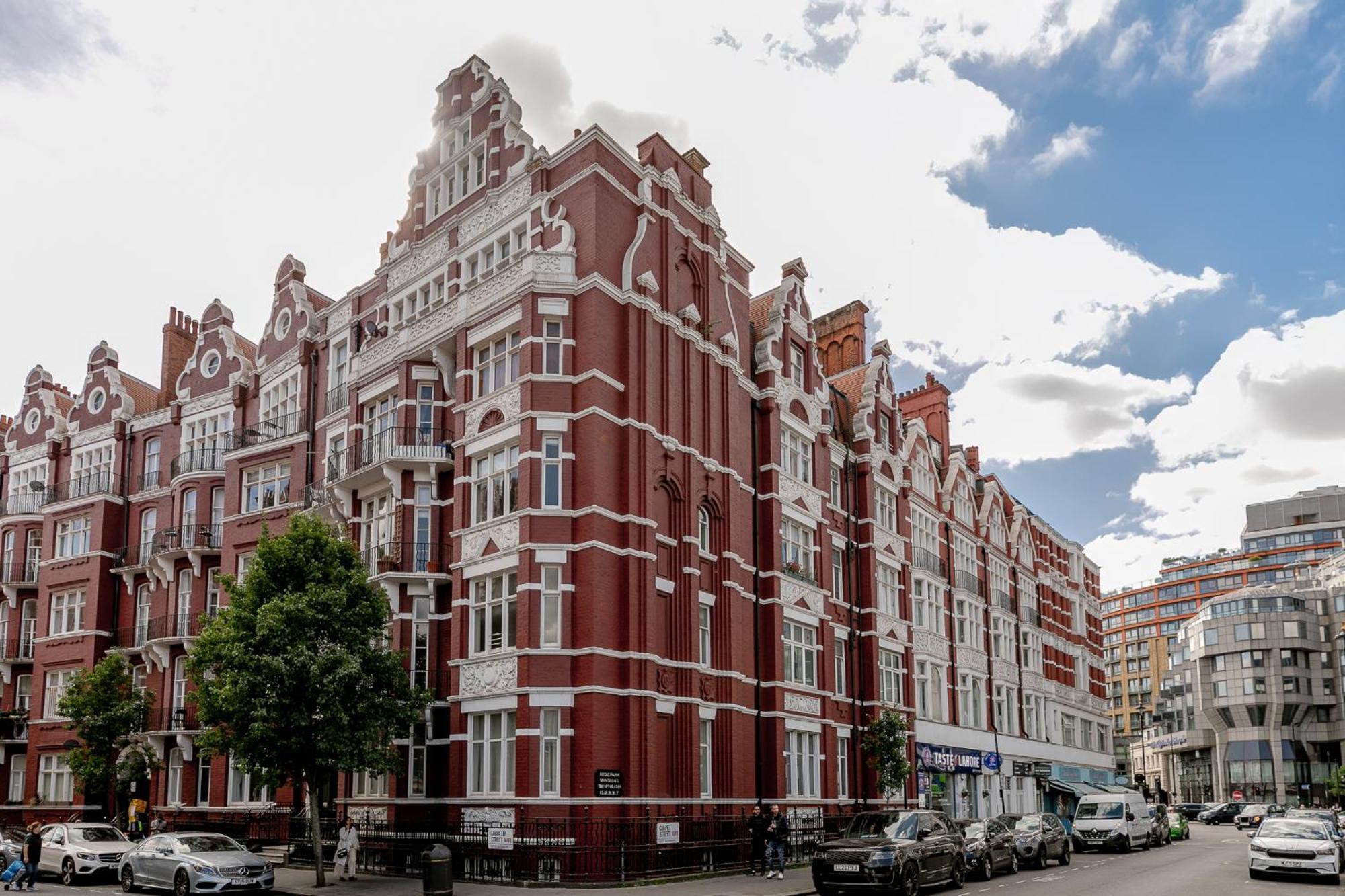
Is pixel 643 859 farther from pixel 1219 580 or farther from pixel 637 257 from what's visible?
pixel 1219 580

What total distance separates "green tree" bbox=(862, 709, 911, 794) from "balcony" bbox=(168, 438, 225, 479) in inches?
1027

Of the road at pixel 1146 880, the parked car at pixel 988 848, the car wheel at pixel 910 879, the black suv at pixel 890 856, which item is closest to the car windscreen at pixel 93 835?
the black suv at pixel 890 856

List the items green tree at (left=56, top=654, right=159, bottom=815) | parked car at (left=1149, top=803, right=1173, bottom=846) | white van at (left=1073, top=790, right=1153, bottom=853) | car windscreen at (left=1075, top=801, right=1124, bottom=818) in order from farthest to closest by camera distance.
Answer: parked car at (left=1149, top=803, right=1173, bottom=846) → car windscreen at (left=1075, top=801, right=1124, bottom=818) → white van at (left=1073, top=790, right=1153, bottom=853) → green tree at (left=56, top=654, right=159, bottom=815)

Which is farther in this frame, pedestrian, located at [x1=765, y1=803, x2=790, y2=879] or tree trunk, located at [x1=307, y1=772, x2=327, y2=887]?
pedestrian, located at [x1=765, y1=803, x2=790, y2=879]

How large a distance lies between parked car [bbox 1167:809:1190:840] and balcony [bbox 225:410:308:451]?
129ft

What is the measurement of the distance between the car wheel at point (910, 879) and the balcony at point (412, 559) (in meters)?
15.4

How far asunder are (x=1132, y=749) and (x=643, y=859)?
161356mm

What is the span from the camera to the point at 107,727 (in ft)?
131

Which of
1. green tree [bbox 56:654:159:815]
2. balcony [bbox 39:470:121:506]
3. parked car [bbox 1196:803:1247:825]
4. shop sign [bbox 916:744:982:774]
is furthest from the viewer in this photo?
parked car [bbox 1196:803:1247:825]

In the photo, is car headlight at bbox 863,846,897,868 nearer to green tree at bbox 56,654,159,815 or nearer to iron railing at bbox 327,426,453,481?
iron railing at bbox 327,426,453,481

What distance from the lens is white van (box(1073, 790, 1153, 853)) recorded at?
4066 cm

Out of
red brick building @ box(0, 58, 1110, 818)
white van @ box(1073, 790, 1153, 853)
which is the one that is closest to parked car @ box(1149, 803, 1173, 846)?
white van @ box(1073, 790, 1153, 853)

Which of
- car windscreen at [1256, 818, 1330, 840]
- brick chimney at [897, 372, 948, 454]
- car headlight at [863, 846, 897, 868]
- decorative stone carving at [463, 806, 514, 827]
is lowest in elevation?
car windscreen at [1256, 818, 1330, 840]

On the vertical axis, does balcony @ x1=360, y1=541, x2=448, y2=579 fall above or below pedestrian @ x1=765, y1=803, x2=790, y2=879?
above
